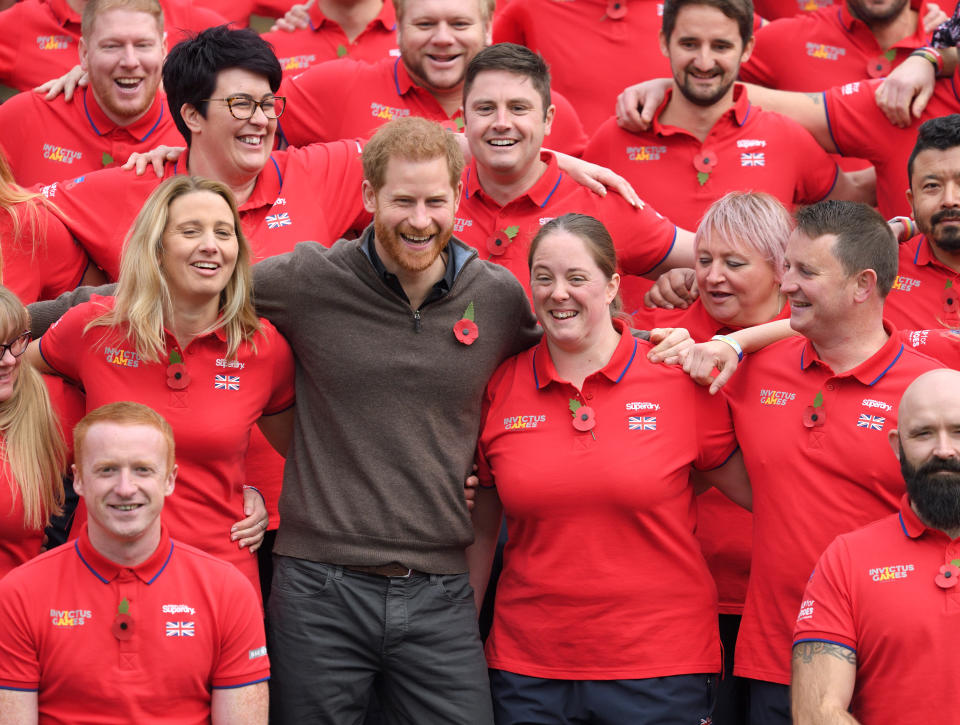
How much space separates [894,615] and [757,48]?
4052mm

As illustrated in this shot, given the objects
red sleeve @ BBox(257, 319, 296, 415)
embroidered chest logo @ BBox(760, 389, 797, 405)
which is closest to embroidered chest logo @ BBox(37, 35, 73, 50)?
red sleeve @ BBox(257, 319, 296, 415)

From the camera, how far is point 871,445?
16.8 feet

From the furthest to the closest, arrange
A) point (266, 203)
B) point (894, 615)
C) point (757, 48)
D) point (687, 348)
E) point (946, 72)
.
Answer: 1. point (757, 48)
2. point (946, 72)
3. point (266, 203)
4. point (687, 348)
5. point (894, 615)

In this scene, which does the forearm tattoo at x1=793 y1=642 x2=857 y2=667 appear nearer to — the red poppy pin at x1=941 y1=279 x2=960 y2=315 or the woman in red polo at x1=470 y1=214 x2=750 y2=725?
the woman in red polo at x1=470 y1=214 x2=750 y2=725

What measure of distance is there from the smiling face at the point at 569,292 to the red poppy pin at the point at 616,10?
8.50ft

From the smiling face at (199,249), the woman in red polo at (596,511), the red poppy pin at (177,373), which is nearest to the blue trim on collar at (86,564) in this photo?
the red poppy pin at (177,373)

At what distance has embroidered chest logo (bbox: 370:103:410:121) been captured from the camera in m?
7.07

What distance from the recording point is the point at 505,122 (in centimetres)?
604

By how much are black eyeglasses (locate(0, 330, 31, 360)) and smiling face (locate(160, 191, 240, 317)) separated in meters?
0.56

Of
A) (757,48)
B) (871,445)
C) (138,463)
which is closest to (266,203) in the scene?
(138,463)

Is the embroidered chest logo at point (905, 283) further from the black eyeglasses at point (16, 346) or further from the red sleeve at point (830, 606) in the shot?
the black eyeglasses at point (16, 346)

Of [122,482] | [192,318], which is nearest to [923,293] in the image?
[192,318]

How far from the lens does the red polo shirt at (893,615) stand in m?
4.73

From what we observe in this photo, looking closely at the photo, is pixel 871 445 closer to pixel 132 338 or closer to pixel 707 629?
pixel 707 629
